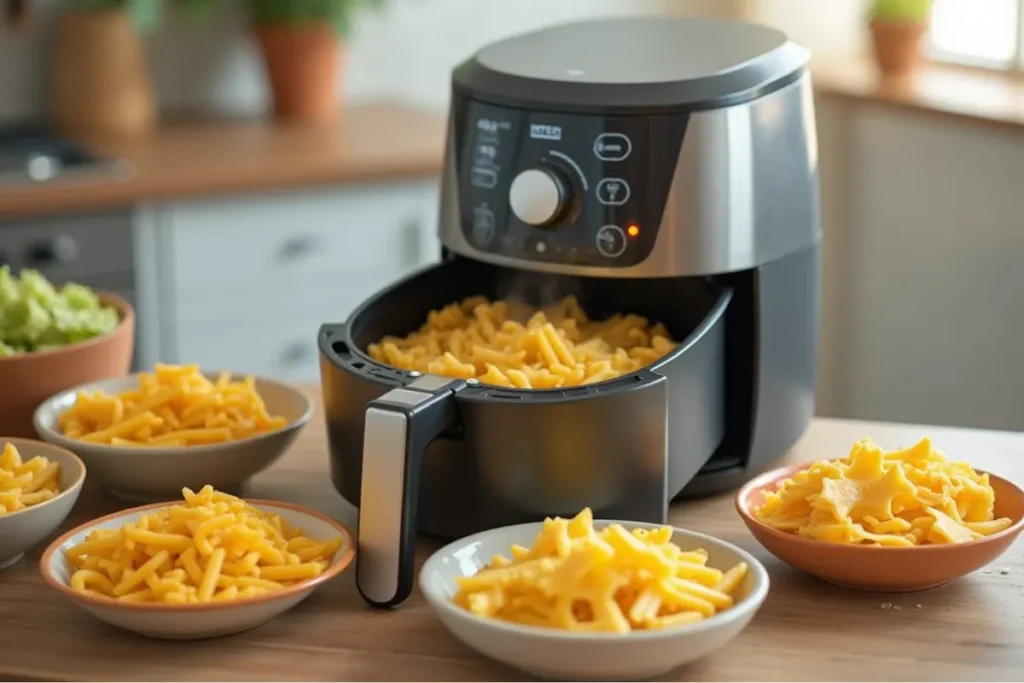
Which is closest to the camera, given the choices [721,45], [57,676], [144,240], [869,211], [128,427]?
[57,676]

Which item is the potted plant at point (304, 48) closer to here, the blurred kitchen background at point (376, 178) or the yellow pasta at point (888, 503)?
the blurred kitchen background at point (376, 178)

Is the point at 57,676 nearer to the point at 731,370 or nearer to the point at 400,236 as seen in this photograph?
the point at 731,370

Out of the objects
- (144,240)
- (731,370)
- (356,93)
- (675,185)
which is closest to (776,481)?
(731,370)

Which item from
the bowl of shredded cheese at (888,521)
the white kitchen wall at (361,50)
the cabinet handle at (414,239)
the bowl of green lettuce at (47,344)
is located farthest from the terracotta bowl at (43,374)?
the white kitchen wall at (361,50)

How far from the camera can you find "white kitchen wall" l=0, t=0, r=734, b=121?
3152 millimetres

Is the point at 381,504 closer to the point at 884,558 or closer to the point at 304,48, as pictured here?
the point at 884,558

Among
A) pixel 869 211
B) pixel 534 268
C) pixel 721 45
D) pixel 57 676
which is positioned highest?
pixel 721 45

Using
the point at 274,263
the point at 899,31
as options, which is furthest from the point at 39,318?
the point at 899,31

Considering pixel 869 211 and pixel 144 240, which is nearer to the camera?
pixel 144 240

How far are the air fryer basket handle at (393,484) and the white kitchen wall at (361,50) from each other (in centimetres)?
228

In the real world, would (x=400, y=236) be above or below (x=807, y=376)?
below

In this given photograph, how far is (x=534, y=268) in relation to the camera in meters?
1.37

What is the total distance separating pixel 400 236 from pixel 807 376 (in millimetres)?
1526

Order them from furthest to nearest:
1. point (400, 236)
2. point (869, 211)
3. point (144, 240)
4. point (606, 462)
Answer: point (869, 211) → point (400, 236) → point (144, 240) → point (606, 462)
